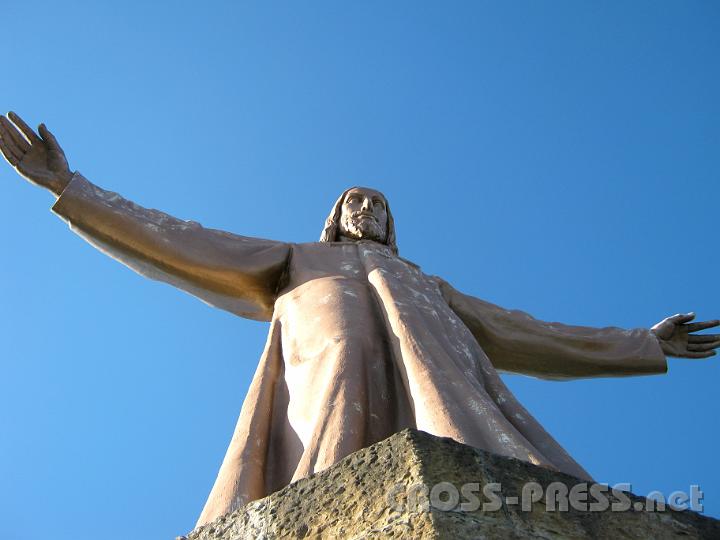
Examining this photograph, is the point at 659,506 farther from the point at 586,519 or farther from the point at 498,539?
the point at 498,539

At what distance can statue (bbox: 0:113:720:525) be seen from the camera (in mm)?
4449

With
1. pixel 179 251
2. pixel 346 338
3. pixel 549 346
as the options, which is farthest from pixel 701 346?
pixel 179 251

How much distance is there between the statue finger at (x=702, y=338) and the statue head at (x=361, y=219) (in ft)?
7.78

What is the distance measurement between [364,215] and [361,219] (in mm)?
50

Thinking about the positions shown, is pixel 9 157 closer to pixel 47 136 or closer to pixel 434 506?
pixel 47 136

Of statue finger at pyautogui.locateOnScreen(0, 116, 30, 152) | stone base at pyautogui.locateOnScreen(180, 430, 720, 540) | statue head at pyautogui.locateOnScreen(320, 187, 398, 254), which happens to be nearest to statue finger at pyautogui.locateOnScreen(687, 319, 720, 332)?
statue head at pyautogui.locateOnScreen(320, 187, 398, 254)

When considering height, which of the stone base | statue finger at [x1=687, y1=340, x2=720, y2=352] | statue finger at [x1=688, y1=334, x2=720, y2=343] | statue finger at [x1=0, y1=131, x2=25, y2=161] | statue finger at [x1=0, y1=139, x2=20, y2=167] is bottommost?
the stone base

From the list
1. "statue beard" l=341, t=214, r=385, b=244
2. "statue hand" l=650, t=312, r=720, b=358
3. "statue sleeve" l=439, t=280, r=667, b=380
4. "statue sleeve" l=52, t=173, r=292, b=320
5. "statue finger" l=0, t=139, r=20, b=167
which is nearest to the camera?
"statue sleeve" l=52, t=173, r=292, b=320

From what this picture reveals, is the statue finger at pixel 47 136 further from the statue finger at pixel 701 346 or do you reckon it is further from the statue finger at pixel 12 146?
the statue finger at pixel 701 346

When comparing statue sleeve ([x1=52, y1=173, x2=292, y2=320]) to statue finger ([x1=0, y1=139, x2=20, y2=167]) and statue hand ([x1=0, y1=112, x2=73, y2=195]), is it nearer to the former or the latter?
statue hand ([x1=0, y1=112, x2=73, y2=195])

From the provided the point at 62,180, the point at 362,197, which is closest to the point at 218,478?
the point at 62,180

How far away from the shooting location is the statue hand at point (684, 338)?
7414mm

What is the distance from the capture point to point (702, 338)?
758 centimetres

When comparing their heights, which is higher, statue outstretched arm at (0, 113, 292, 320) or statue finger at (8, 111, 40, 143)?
statue finger at (8, 111, 40, 143)
